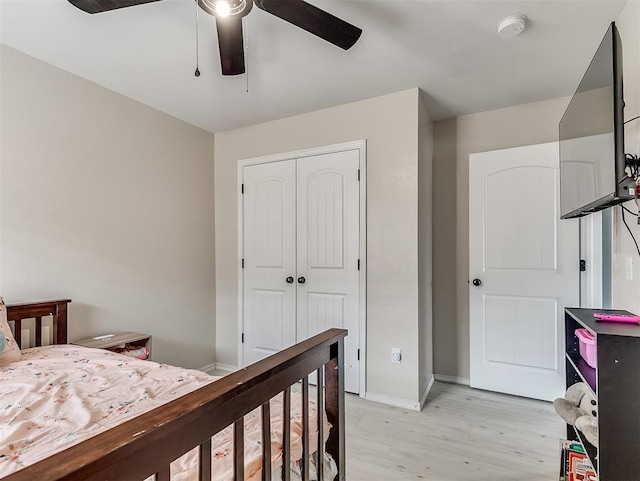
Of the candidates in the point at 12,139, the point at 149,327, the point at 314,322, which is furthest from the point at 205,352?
the point at 12,139

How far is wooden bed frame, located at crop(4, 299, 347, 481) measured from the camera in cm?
56

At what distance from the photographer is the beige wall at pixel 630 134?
62.6 inches

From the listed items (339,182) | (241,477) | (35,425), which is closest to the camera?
(241,477)

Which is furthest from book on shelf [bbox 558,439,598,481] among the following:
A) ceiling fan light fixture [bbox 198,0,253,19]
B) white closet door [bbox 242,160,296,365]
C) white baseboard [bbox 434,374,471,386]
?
ceiling fan light fixture [bbox 198,0,253,19]

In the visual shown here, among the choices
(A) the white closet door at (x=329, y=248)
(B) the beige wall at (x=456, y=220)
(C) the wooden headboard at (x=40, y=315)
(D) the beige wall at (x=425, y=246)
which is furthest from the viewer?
(B) the beige wall at (x=456, y=220)

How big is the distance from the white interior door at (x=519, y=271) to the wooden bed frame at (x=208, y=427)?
201 centimetres

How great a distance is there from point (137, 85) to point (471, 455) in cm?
333

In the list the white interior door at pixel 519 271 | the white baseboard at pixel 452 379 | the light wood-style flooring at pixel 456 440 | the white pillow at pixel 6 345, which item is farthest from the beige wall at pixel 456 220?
Answer: the white pillow at pixel 6 345

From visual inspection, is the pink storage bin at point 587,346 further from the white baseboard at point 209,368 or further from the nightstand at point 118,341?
the white baseboard at point 209,368

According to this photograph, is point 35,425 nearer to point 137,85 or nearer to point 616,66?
point 137,85

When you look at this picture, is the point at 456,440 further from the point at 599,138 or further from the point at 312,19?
the point at 312,19

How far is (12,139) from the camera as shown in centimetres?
214

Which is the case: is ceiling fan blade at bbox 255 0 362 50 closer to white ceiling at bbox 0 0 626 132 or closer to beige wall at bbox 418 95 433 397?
white ceiling at bbox 0 0 626 132

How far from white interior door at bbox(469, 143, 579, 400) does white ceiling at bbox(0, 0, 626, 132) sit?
1.93 ft
